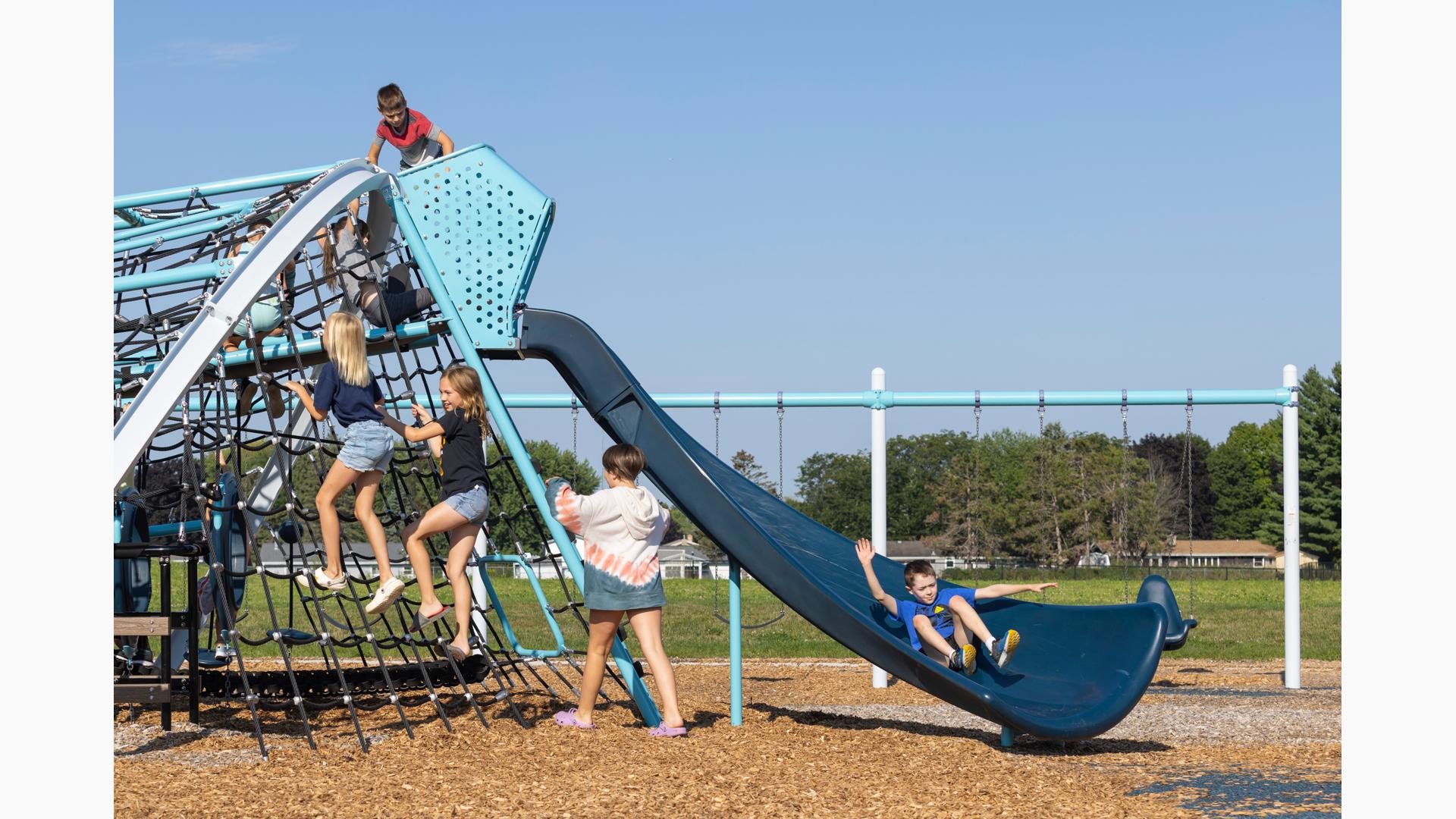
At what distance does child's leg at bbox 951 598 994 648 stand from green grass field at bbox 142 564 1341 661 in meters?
0.82

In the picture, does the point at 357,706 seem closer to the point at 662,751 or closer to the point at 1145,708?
the point at 662,751

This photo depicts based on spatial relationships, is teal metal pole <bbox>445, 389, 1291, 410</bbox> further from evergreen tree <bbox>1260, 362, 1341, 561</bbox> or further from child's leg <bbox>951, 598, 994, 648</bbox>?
evergreen tree <bbox>1260, 362, 1341, 561</bbox>

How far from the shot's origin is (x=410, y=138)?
8688 millimetres

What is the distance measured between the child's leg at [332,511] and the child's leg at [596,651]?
1.37 meters

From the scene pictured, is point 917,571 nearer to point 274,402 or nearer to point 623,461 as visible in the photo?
point 623,461

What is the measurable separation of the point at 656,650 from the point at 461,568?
4.01 feet

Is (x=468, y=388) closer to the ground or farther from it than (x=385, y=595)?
farther from it

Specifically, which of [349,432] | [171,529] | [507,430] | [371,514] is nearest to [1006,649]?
[507,430]

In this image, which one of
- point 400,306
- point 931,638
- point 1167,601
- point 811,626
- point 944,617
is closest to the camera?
point 931,638

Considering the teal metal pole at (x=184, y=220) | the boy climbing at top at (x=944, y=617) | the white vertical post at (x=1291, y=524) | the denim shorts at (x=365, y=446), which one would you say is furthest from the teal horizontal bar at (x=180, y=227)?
the white vertical post at (x=1291, y=524)

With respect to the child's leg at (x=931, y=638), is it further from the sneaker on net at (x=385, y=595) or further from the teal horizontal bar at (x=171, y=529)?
the teal horizontal bar at (x=171, y=529)

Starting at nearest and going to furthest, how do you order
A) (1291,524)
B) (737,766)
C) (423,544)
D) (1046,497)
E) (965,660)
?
(737,766) → (423,544) → (965,660) → (1291,524) → (1046,497)

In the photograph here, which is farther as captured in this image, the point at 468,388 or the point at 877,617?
the point at 877,617

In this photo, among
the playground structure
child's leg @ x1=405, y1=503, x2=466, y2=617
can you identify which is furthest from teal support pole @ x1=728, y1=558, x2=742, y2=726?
child's leg @ x1=405, y1=503, x2=466, y2=617
